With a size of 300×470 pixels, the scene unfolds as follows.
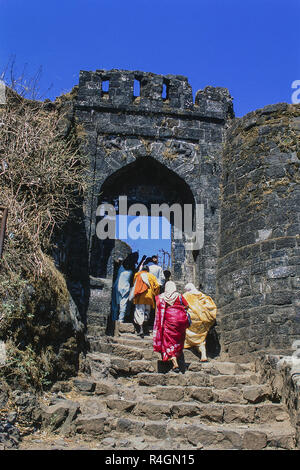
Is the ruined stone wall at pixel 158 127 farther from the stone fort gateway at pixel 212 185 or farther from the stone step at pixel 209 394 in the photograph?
the stone step at pixel 209 394

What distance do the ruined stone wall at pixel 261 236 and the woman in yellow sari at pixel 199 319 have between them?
58cm

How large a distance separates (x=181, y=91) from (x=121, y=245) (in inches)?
213

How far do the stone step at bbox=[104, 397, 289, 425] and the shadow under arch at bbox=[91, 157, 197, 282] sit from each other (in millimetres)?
4450

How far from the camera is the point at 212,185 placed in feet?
36.3

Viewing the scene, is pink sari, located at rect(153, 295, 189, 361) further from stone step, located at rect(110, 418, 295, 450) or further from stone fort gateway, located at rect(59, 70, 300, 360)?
stone step, located at rect(110, 418, 295, 450)

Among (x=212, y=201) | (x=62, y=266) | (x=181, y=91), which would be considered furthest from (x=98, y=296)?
(x=181, y=91)

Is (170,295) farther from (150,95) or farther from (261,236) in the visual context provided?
(150,95)

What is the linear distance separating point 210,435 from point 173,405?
71cm

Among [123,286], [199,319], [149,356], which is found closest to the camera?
[149,356]

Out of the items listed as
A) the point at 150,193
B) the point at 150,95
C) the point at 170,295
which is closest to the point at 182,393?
the point at 170,295

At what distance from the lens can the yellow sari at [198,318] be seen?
28.2 ft
